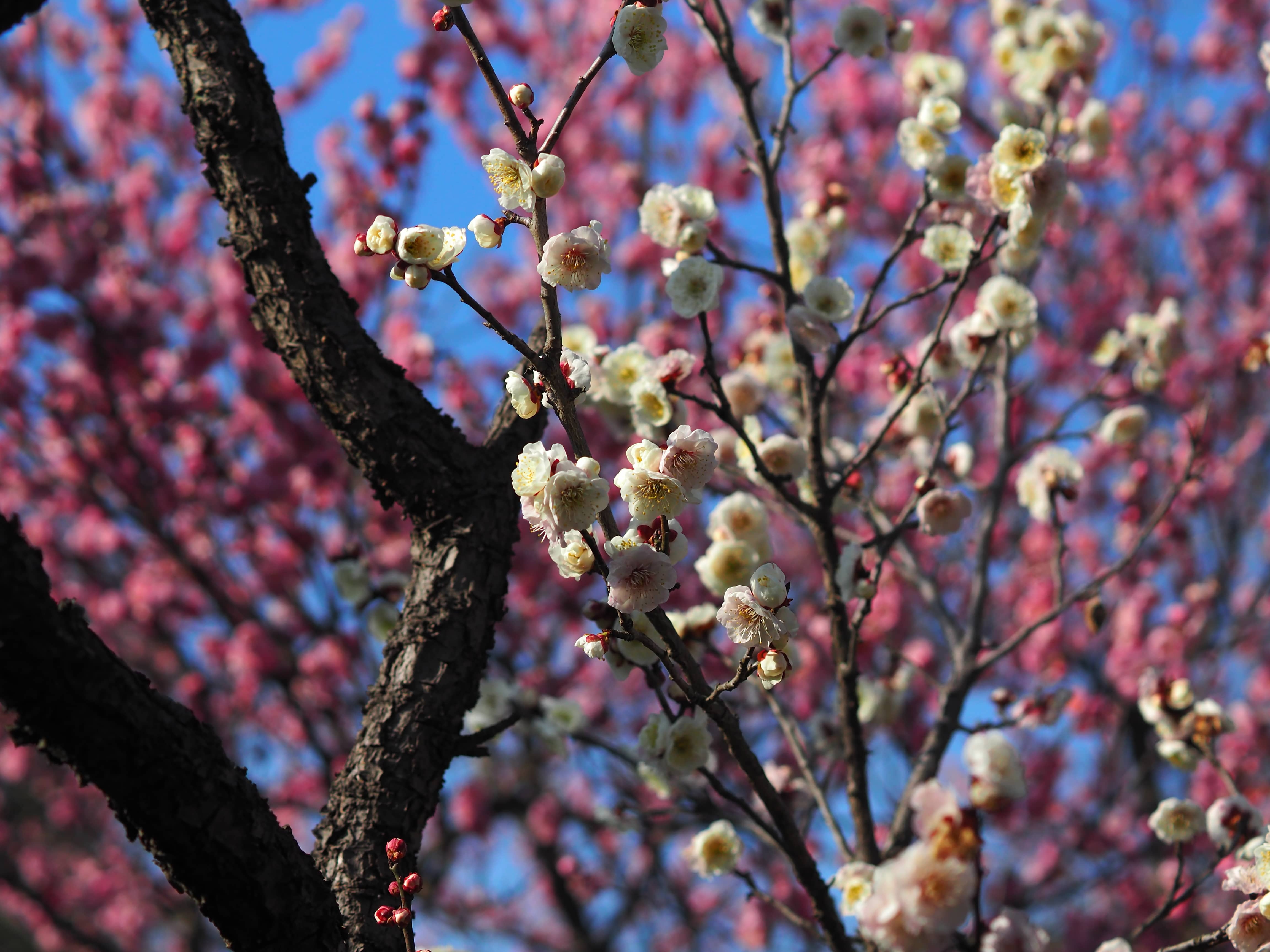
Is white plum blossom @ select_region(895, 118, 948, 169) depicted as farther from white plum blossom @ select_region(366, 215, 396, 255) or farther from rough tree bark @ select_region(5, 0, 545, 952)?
white plum blossom @ select_region(366, 215, 396, 255)

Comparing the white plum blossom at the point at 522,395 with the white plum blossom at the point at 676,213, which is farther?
the white plum blossom at the point at 676,213

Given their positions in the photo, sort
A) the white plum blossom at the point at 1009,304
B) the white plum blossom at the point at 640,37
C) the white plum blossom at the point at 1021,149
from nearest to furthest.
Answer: the white plum blossom at the point at 640,37 < the white plum blossom at the point at 1021,149 < the white plum blossom at the point at 1009,304

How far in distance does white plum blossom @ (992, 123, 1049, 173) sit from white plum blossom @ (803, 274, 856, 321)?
1.77 feet

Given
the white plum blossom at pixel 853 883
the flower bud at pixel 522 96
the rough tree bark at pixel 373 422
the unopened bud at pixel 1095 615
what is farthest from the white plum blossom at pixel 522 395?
the unopened bud at pixel 1095 615

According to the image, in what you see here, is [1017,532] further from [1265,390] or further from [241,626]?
[241,626]

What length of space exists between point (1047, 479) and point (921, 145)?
47.4 inches

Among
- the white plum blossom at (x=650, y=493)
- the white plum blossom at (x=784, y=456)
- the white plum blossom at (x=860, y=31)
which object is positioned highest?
the white plum blossom at (x=860, y=31)

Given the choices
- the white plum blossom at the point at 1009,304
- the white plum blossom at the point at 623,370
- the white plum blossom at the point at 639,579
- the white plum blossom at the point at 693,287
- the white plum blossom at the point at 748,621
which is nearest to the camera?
the white plum blossom at the point at 639,579

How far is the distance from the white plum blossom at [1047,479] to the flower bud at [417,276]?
242cm

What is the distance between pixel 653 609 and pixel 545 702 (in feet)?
5.90

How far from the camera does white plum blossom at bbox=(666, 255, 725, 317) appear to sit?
2.44 meters

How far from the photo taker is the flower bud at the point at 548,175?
1.58 m

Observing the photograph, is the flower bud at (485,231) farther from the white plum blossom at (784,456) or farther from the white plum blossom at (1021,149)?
the white plum blossom at (1021,149)

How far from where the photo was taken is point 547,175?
5.18ft
